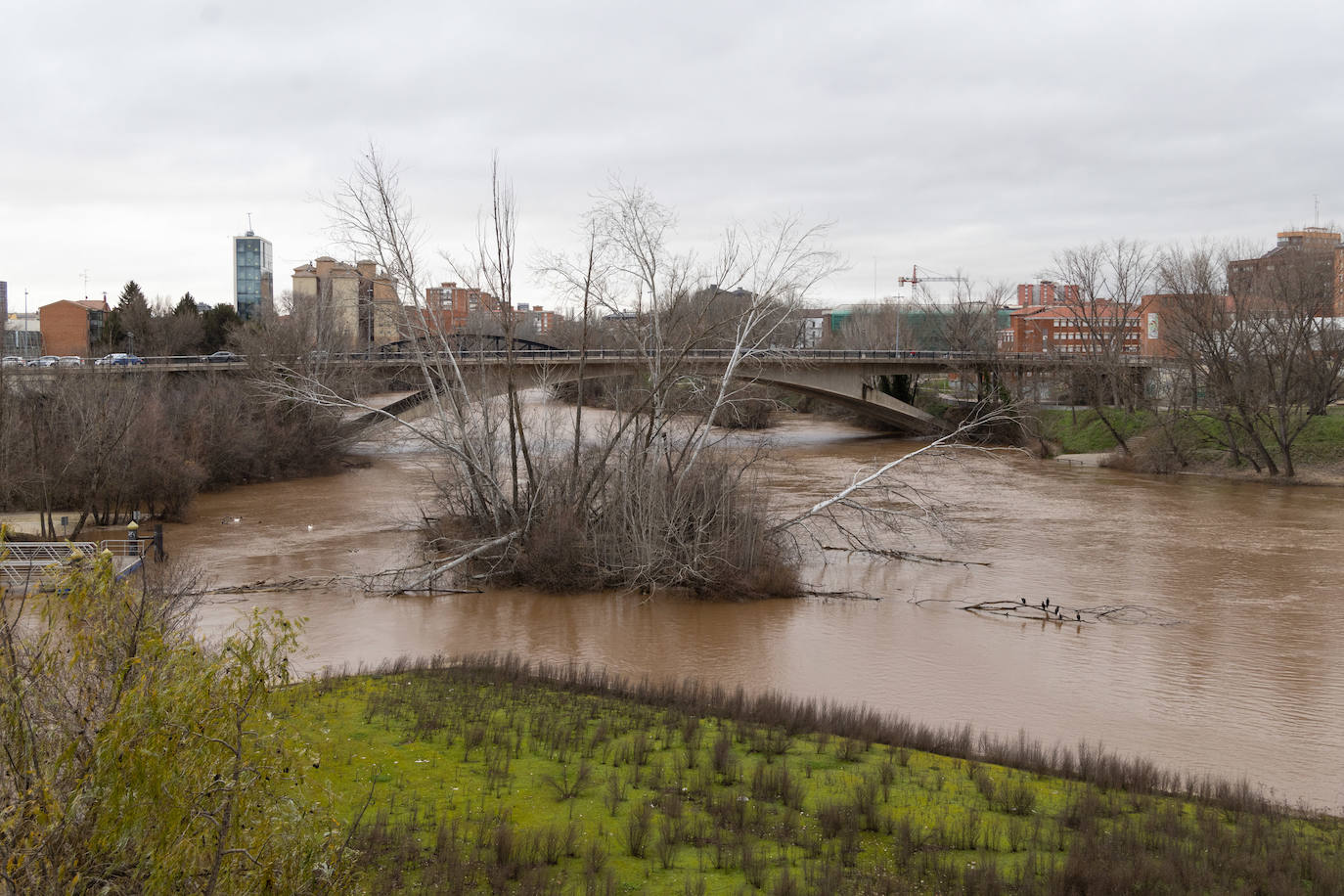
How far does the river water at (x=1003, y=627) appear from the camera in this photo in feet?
43.8

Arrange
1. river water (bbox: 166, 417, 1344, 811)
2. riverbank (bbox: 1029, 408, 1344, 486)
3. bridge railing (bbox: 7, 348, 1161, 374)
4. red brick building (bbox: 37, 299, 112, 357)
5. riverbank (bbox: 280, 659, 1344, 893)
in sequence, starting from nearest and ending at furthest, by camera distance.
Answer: riverbank (bbox: 280, 659, 1344, 893) < river water (bbox: 166, 417, 1344, 811) < bridge railing (bbox: 7, 348, 1161, 374) < riverbank (bbox: 1029, 408, 1344, 486) < red brick building (bbox: 37, 299, 112, 357)

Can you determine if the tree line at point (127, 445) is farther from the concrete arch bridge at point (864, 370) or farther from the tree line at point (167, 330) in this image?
the tree line at point (167, 330)

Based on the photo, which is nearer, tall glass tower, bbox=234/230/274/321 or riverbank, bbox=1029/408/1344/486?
riverbank, bbox=1029/408/1344/486

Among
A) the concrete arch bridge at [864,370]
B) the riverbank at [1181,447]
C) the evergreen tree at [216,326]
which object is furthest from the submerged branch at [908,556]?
the evergreen tree at [216,326]

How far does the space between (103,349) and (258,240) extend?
248 feet

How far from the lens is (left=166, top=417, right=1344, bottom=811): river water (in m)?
13.4

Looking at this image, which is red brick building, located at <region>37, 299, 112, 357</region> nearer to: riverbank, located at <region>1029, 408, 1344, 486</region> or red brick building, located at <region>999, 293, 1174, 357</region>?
red brick building, located at <region>999, 293, 1174, 357</region>

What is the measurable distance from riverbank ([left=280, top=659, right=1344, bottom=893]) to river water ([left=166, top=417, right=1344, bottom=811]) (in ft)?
7.30

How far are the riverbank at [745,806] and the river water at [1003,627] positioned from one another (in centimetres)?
222


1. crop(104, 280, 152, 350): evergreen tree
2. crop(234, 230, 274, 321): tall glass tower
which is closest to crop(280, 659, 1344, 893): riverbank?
crop(104, 280, 152, 350): evergreen tree

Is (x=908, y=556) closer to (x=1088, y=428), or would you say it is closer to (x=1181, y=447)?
(x=1181, y=447)

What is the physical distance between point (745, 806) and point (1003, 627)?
1052cm

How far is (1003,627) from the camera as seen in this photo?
697 inches

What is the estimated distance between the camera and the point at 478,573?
20.5 m
